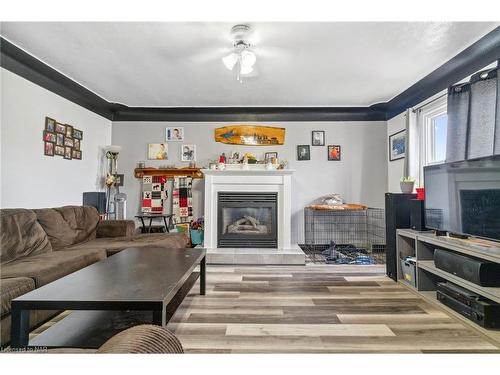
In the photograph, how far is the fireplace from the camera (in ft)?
13.6

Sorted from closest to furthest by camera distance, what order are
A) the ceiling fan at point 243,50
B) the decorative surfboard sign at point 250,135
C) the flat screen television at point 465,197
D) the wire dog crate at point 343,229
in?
1. the flat screen television at point 465,197
2. the ceiling fan at point 243,50
3. the wire dog crate at point 343,229
4. the decorative surfboard sign at point 250,135

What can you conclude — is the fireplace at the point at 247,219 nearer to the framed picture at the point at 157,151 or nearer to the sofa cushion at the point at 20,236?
the framed picture at the point at 157,151

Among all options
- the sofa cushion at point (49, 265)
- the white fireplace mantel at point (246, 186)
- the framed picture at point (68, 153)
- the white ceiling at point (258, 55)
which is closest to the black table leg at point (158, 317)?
the sofa cushion at point (49, 265)

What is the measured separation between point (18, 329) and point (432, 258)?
3.24 meters

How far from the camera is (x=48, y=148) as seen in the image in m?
3.20

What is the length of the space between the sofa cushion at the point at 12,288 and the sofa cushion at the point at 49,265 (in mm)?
62

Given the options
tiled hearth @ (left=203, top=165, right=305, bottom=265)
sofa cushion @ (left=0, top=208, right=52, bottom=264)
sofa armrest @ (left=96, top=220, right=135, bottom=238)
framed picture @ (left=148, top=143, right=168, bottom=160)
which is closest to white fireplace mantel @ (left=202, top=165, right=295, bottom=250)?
tiled hearth @ (left=203, top=165, right=305, bottom=265)

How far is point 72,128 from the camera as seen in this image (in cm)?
363

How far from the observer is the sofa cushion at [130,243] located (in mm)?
2816

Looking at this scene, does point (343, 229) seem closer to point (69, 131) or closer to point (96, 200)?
point (96, 200)

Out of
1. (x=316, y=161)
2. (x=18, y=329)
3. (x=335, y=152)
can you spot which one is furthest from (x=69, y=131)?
(x=335, y=152)

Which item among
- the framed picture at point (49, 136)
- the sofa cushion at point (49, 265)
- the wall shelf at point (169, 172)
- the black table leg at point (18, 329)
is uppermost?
the framed picture at point (49, 136)

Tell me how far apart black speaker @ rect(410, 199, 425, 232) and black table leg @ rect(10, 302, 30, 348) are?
3.21 metres
